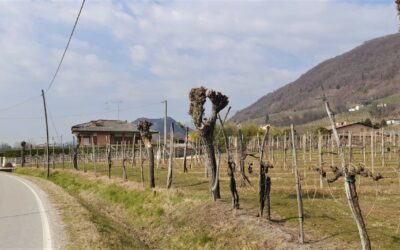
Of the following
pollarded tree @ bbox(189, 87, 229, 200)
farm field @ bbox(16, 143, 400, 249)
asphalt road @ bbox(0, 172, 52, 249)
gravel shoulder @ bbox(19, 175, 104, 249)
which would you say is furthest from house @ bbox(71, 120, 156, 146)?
pollarded tree @ bbox(189, 87, 229, 200)

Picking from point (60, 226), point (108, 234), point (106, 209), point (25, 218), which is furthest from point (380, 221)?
point (106, 209)

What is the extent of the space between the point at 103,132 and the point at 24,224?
76709 mm

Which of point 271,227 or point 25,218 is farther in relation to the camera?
point 25,218

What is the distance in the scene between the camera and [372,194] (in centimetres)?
1855

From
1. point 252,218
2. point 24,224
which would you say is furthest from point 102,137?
point 252,218

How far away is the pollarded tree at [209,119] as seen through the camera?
1622 cm

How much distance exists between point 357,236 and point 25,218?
1027 cm

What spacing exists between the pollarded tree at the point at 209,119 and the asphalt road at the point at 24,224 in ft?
17.3

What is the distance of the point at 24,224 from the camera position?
14.5m

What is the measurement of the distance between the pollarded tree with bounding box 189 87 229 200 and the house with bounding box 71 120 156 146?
2717 inches

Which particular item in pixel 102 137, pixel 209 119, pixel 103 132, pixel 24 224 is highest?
pixel 103 132

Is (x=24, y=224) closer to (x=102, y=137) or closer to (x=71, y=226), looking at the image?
(x=71, y=226)

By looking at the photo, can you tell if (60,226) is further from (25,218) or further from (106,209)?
(106,209)

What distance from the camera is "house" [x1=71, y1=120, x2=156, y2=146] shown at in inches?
3465
